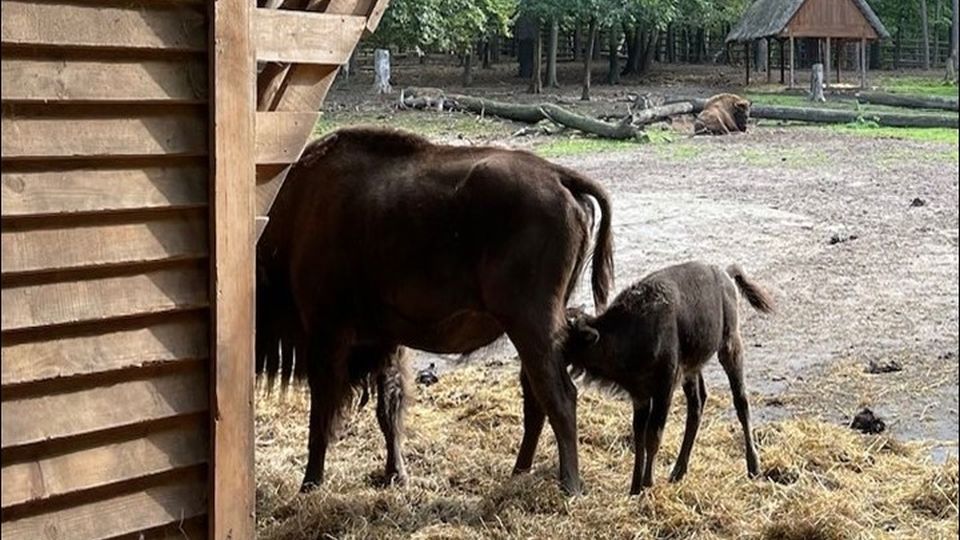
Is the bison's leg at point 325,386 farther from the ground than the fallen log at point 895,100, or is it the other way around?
the fallen log at point 895,100

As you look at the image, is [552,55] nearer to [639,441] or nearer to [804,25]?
[804,25]

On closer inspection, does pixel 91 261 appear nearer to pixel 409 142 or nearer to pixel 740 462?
pixel 409 142

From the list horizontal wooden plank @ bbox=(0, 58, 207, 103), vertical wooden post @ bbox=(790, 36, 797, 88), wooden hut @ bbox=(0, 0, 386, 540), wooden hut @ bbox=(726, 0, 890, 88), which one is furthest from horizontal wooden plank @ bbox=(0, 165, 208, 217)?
vertical wooden post @ bbox=(790, 36, 797, 88)

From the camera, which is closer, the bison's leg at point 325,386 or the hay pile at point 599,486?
the hay pile at point 599,486

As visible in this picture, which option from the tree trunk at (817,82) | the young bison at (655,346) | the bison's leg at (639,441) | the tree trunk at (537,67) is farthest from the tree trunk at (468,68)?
the bison's leg at (639,441)

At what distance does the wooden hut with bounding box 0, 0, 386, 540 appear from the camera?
2.87 metres

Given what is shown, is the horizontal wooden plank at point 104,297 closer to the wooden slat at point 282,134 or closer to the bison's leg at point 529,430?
the wooden slat at point 282,134

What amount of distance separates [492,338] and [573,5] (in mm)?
13532

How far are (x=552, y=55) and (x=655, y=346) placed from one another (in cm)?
1652

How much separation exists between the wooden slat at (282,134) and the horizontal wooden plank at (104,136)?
0.30 meters

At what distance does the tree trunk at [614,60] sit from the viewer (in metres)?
18.7

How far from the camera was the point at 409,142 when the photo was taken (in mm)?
4875

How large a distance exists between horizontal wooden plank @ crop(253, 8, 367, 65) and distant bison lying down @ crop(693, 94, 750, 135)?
12015 mm

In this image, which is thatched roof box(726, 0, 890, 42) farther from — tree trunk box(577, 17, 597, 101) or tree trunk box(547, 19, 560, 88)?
tree trunk box(547, 19, 560, 88)
